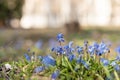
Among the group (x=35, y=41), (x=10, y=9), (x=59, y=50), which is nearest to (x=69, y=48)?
(x=59, y=50)

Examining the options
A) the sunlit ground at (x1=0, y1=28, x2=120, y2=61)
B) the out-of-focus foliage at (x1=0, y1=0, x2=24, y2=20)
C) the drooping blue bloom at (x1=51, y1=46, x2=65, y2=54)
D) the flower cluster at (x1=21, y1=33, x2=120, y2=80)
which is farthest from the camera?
the out-of-focus foliage at (x1=0, y1=0, x2=24, y2=20)

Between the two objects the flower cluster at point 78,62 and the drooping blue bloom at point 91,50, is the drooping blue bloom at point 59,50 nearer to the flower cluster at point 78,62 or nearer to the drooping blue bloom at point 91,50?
the flower cluster at point 78,62

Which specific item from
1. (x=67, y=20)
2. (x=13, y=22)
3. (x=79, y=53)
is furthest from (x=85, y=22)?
(x=79, y=53)

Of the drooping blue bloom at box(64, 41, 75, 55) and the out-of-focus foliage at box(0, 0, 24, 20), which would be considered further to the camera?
the out-of-focus foliage at box(0, 0, 24, 20)

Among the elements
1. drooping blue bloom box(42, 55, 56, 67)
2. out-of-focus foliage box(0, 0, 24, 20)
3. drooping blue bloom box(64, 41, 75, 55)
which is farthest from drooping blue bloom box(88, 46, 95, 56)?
out-of-focus foliage box(0, 0, 24, 20)

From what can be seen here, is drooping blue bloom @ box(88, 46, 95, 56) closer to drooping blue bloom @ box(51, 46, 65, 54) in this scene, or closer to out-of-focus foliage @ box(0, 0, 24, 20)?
drooping blue bloom @ box(51, 46, 65, 54)

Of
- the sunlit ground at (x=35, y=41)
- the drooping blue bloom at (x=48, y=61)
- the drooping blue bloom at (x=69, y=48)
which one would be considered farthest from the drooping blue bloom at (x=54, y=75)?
the sunlit ground at (x=35, y=41)

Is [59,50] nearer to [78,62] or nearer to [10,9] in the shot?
[78,62]

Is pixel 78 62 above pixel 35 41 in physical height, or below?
above

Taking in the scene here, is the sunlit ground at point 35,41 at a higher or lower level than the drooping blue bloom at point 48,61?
lower

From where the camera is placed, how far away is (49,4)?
35.7 meters

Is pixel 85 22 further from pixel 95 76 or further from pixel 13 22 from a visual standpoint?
pixel 95 76

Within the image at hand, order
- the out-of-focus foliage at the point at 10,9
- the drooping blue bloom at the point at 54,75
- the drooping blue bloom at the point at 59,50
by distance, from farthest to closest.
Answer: the out-of-focus foliage at the point at 10,9, the drooping blue bloom at the point at 59,50, the drooping blue bloom at the point at 54,75

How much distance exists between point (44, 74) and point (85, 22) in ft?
106
